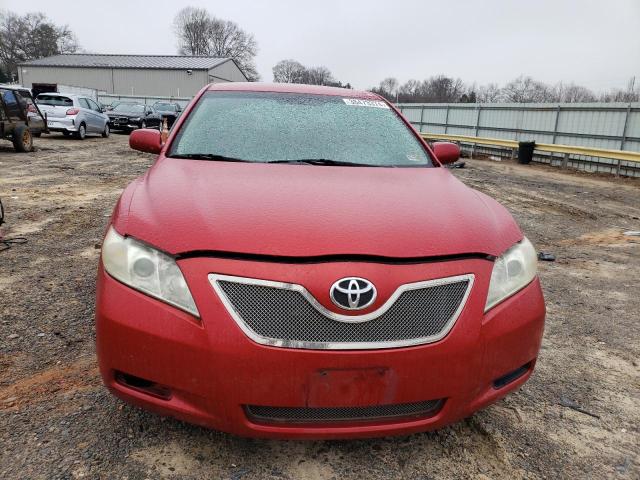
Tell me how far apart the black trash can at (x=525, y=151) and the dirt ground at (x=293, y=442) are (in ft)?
43.4

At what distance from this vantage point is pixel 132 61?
53.8 metres

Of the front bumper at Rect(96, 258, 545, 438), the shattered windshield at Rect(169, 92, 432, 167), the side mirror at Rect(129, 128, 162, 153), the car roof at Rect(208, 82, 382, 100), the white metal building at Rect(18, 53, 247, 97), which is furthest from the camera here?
the white metal building at Rect(18, 53, 247, 97)

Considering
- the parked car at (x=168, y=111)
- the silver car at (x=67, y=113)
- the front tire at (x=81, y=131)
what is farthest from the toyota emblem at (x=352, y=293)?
the parked car at (x=168, y=111)

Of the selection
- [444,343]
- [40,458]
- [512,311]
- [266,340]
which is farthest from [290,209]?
[40,458]

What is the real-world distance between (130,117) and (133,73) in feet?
110

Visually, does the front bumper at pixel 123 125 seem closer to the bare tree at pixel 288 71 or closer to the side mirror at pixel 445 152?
the side mirror at pixel 445 152

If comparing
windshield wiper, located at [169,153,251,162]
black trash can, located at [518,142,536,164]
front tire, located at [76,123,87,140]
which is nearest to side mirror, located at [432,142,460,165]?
windshield wiper, located at [169,153,251,162]

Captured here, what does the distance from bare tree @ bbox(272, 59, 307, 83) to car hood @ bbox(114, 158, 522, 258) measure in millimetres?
90011

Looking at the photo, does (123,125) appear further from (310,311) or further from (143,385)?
(310,311)

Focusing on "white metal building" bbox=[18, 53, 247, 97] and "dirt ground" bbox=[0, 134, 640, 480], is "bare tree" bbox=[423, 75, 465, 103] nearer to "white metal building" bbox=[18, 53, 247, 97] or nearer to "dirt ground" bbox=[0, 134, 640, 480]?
"white metal building" bbox=[18, 53, 247, 97]

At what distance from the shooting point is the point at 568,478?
77.0 inches

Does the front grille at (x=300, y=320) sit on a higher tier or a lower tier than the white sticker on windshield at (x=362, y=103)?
lower

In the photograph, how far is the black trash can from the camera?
17.1 metres

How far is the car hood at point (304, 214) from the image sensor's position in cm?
176
